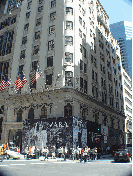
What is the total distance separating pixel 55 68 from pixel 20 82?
7599 millimetres

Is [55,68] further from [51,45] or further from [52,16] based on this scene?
[52,16]

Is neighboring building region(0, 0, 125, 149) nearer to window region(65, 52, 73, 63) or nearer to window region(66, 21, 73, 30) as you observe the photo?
window region(66, 21, 73, 30)

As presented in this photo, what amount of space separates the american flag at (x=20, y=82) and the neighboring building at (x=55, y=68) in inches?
24.8

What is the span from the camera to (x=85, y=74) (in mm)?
27062

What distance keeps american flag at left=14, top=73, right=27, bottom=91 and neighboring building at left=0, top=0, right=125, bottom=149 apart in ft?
2.07

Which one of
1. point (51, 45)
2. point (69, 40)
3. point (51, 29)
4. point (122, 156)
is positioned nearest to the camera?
point (122, 156)

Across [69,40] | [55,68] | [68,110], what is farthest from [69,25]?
[68,110]

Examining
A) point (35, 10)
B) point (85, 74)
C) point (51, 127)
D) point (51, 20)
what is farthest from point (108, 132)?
point (35, 10)

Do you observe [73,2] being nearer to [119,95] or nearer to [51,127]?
[51,127]

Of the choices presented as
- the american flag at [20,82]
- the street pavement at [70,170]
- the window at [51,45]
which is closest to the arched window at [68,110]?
the american flag at [20,82]

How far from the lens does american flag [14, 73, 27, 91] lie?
55.4 feet

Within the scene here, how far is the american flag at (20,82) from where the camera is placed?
16878 mm

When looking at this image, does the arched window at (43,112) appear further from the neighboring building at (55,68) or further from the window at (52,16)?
the window at (52,16)

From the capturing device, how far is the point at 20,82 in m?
17.2
